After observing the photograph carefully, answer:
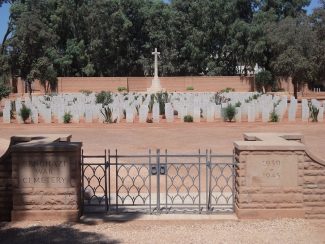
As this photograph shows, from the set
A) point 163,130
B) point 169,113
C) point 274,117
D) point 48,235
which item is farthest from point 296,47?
point 48,235

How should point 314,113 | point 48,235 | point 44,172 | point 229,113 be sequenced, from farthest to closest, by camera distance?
1. point 314,113
2. point 229,113
3. point 44,172
4. point 48,235

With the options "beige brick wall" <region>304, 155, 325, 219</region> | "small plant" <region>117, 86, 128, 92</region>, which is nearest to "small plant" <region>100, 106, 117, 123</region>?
"beige brick wall" <region>304, 155, 325, 219</region>

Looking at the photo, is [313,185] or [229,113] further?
[229,113]

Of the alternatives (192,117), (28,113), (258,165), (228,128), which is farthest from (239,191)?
(28,113)

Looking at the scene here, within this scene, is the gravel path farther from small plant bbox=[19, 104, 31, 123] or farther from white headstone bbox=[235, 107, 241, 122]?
small plant bbox=[19, 104, 31, 123]

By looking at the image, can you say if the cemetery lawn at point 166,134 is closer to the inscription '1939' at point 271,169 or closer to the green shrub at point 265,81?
the inscription '1939' at point 271,169

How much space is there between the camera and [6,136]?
1627 centimetres

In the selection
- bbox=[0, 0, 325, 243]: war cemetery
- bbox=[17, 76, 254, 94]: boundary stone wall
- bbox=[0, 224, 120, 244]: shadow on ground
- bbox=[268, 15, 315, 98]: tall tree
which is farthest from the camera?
bbox=[17, 76, 254, 94]: boundary stone wall

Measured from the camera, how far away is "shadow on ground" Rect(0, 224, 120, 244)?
5.53 meters

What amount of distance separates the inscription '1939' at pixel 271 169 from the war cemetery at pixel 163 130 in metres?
0.01

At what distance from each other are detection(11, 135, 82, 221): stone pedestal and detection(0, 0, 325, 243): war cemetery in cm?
1

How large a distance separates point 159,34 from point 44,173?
43.9 meters

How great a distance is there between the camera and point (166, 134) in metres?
16.2

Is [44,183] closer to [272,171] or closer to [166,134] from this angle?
[272,171]
